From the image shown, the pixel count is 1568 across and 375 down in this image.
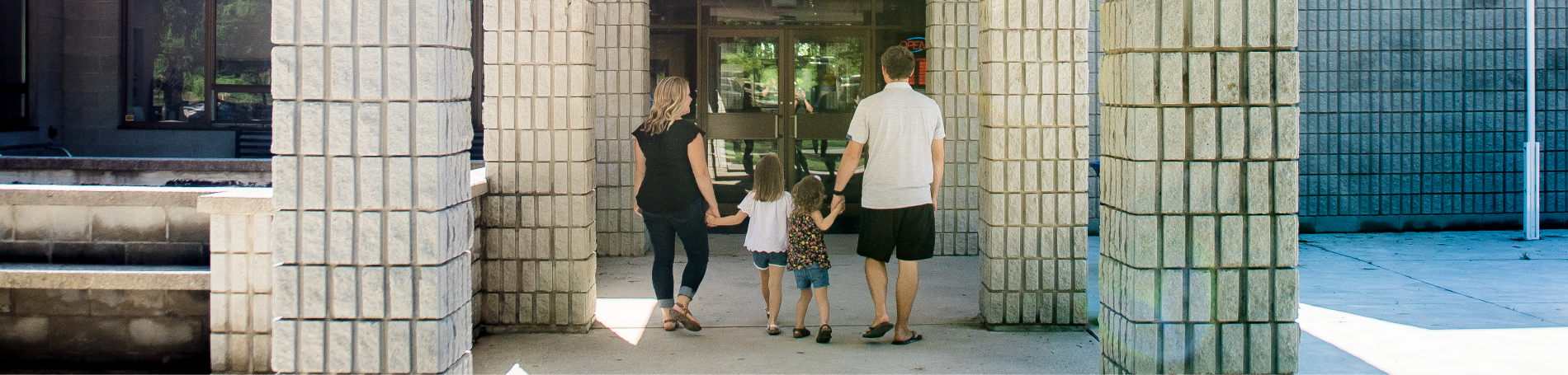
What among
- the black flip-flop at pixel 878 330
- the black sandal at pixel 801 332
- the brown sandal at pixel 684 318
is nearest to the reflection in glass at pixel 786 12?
the brown sandal at pixel 684 318

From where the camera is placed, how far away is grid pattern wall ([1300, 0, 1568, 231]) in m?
9.80

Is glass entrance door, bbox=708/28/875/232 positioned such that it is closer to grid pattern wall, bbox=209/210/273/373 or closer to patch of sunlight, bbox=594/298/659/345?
patch of sunlight, bbox=594/298/659/345

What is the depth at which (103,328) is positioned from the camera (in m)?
4.80

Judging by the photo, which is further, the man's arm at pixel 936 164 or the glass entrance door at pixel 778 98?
the glass entrance door at pixel 778 98

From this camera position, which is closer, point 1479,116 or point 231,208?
point 231,208

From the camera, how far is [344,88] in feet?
10.2

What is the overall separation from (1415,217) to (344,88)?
9987 mm

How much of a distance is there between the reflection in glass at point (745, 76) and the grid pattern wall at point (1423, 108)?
15.8 ft

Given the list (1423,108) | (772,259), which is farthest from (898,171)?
(1423,108)

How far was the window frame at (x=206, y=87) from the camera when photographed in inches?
421

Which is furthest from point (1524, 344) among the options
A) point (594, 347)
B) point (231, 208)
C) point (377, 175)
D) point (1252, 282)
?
point (231, 208)

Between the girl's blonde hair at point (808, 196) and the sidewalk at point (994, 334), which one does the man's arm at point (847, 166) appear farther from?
the sidewalk at point (994, 334)

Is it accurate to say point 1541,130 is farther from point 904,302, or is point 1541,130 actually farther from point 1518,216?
point 904,302

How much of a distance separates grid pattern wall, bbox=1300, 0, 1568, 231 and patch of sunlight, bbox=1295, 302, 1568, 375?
459 centimetres
